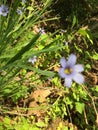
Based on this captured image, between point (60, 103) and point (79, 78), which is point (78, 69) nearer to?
point (79, 78)

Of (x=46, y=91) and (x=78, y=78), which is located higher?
(x=46, y=91)

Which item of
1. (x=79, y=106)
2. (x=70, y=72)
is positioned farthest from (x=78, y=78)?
(x=79, y=106)

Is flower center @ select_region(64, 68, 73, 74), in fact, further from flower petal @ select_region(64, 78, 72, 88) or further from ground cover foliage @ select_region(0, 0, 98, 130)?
ground cover foliage @ select_region(0, 0, 98, 130)

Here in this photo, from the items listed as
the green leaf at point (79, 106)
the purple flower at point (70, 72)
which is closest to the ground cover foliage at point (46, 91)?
the green leaf at point (79, 106)

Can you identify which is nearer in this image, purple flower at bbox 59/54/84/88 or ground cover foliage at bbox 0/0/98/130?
purple flower at bbox 59/54/84/88

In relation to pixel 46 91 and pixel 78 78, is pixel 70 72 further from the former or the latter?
pixel 46 91

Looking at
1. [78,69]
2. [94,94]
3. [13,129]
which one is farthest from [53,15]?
[78,69]

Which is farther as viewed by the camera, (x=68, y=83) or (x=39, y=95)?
(x=39, y=95)

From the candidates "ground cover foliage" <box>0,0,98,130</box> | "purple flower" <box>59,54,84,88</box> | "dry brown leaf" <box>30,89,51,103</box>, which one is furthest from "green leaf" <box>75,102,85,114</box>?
"purple flower" <box>59,54,84,88</box>

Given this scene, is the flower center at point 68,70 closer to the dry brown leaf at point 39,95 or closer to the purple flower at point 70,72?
the purple flower at point 70,72

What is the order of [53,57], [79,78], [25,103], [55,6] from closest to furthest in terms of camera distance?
[79,78], [25,103], [53,57], [55,6]

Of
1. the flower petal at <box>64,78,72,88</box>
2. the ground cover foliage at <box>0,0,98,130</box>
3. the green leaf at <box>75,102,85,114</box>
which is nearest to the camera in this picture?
the flower petal at <box>64,78,72,88</box>
